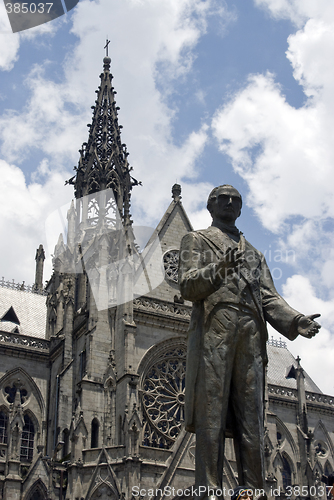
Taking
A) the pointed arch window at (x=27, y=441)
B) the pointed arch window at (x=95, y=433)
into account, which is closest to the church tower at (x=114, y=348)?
the pointed arch window at (x=95, y=433)

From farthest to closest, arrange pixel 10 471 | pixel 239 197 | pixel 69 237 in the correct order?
pixel 69 237, pixel 10 471, pixel 239 197

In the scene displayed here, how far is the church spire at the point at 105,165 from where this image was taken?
1512 inches

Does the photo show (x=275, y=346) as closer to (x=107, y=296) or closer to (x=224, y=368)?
(x=107, y=296)

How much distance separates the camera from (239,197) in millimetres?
6398

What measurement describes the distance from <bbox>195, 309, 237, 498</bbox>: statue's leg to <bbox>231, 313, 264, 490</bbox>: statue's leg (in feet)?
0.33

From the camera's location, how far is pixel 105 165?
4009 centimetres

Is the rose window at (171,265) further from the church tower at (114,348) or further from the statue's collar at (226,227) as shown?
the statue's collar at (226,227)

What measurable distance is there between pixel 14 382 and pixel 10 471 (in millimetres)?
6939

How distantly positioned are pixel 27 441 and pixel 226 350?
28.7 meters

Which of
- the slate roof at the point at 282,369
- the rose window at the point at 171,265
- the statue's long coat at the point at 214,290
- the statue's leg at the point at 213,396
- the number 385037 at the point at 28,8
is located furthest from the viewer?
the slate roof at the point at 282,369

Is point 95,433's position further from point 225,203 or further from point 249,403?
point 249,403

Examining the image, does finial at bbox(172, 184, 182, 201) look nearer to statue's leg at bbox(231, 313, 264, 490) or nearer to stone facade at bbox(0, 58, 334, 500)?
stone facade at bbox(0, 58, 334, 500)

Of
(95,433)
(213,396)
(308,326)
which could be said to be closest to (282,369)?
(95,433)

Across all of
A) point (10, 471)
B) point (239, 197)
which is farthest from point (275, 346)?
point (239, 197)
